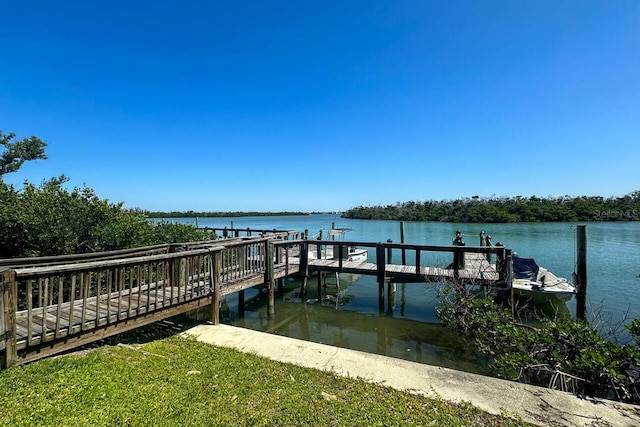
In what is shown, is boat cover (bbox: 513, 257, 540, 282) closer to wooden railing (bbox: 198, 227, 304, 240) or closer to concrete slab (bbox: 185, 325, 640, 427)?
concrete slab (bbox: 185, 325, 640, 427)

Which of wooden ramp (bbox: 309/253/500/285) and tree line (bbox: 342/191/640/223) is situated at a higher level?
tree line (bbox: 342/191/640/223)

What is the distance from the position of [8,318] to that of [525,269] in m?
12.8

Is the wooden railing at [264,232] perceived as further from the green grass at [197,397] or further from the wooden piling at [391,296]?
the green grass at [197,397]

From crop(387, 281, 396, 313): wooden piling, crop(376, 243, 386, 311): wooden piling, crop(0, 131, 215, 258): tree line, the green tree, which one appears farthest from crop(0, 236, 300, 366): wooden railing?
the green tree

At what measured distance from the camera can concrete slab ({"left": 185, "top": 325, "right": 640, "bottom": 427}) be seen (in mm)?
3273

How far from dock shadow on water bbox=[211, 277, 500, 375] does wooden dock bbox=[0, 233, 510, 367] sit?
2.16ft

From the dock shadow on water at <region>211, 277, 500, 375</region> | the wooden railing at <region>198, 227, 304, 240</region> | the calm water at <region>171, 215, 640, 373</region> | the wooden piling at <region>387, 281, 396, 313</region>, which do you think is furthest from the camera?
the wooden railing at <region>198, 227, 304, 240</region>

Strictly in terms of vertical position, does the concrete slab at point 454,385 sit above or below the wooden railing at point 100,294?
below

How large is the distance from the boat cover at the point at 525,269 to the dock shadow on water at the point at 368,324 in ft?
9.65

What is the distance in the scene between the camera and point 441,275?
9.45m

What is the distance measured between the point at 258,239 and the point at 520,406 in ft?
22.2

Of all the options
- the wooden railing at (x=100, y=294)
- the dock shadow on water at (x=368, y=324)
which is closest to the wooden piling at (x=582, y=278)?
the dock shadow on water at (x=368, y=324)

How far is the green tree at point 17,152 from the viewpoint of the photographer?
1798 cm

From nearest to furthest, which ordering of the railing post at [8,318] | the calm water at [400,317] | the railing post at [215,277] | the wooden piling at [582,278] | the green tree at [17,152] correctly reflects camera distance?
the railing post at [8,318], the railing post at [215,277], the calm water at [400,317], the wooden piling at [582,278], the green tree at [17,152]
